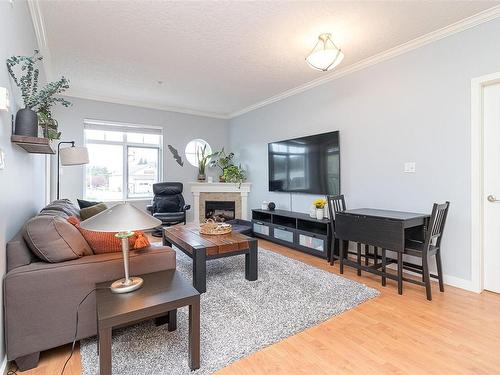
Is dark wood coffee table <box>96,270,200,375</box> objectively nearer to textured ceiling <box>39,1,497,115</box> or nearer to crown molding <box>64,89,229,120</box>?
textured ceiling <box>39,1,497,115</box>

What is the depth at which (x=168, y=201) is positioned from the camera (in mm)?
5309

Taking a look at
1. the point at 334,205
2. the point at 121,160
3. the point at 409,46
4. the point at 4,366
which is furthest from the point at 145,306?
the point at 121,160

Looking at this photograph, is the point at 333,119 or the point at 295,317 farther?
the point at 333,119

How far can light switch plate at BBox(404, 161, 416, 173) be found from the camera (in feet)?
9.83

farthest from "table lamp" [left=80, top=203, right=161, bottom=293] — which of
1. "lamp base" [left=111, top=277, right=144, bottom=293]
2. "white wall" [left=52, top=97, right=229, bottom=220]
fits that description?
"white wall" [left=52, top=97, right=229, bottom=220]

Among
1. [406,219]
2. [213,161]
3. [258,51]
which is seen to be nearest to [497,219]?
[406,219]

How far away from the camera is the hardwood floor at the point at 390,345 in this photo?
1.55m

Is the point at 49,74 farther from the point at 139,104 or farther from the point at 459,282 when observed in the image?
the point at 459,282

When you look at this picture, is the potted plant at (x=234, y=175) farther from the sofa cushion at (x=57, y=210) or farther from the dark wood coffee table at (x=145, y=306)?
the dark wood coffee table at (x=145, y=306)

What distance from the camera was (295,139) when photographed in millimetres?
4449

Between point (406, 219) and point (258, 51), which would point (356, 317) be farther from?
point (258, 51)

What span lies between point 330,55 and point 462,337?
2.55m

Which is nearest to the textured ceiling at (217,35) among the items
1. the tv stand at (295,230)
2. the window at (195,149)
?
the window at (195,149)

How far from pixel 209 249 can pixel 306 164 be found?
2.33 metres
